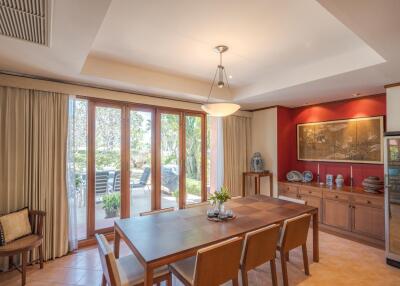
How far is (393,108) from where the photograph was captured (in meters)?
3.09

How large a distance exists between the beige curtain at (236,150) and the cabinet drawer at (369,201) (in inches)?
87.2

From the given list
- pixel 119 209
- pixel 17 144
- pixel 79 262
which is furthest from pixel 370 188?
pixel 17 144

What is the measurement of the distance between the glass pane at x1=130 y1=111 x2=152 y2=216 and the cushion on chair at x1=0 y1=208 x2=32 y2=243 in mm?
1476

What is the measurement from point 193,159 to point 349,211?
2866mm

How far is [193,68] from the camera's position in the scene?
3.23m

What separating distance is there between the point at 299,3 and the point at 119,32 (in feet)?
5.55

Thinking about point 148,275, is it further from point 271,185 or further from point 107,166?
point 271,185

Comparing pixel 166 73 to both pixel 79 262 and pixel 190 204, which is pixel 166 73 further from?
pixel 79 262

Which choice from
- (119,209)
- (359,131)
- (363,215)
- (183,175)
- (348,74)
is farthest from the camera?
(183,175)

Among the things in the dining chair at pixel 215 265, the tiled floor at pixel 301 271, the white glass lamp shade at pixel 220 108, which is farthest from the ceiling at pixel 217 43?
the tiled floor at pixel 301 271

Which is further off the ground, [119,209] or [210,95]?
→ [210,95]

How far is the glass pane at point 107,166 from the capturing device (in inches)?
139

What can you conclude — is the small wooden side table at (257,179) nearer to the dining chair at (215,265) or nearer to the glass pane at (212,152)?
the glass pane at (212,152)

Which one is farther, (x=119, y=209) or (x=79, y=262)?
(x=119, y=209)
